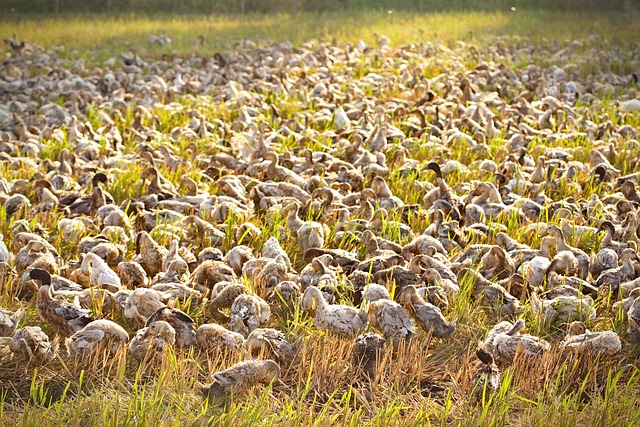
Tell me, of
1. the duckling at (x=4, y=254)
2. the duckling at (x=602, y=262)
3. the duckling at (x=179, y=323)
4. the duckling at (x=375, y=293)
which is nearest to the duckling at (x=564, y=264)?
the duckling at (x=602, y=262)

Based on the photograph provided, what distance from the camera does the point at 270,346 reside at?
136 inches

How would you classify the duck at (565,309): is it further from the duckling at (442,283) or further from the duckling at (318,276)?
the duckling at (318,276)

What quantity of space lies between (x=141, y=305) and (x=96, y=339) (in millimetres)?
380

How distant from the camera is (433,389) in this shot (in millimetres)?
3402

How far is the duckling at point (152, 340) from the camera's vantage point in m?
3.41

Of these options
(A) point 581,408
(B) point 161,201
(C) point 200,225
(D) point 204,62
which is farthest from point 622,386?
(D) point 204,62

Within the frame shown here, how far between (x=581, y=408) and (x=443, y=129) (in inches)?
203

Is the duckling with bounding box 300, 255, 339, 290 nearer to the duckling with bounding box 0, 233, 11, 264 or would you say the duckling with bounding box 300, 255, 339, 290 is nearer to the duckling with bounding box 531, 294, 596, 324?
the duckling with bounding box 531, 294, 596, 324

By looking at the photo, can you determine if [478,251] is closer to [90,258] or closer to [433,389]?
[433,389]

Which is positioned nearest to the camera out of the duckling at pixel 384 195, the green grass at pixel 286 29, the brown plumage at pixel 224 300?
the brown plumage at pixel 224 300

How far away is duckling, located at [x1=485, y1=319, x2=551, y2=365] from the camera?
3440 millimetres

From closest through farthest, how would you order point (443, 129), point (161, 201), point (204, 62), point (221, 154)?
point (161, 201) → point (221, 154) → point (443, 129) → point (204, 62)

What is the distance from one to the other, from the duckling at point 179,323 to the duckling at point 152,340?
0.06 m

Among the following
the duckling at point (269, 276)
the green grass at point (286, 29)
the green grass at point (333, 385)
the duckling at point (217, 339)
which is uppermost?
the green grass at point (286, 29)
